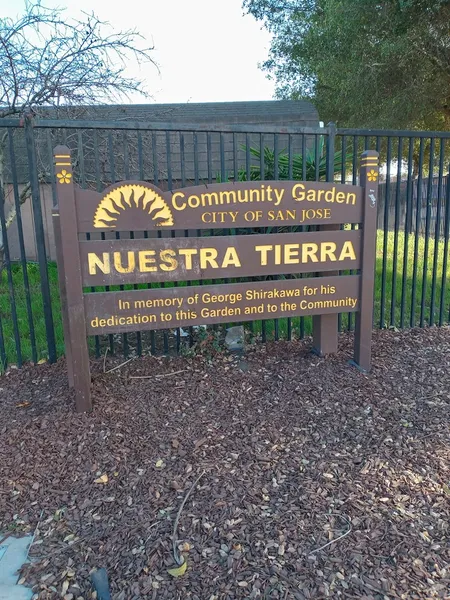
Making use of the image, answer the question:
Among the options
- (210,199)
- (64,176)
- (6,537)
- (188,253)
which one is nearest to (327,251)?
(210,199)

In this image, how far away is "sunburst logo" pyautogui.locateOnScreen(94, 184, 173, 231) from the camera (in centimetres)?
331

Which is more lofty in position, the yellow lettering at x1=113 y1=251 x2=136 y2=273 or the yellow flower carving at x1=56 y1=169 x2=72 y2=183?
the yellow flower carving at x1=56 y1=169 x2=72 y2=183

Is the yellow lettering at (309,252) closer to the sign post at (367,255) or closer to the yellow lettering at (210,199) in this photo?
the sign post at (367,255)

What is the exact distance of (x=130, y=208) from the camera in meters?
3.37

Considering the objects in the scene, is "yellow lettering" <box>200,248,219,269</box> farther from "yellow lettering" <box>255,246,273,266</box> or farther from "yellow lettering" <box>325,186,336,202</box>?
"yellow lettering" <box>325,186,336,202</box>

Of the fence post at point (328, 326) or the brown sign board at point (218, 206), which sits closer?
the brown sign board at point (218, 206)

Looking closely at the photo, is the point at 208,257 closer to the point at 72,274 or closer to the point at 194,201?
→ the point at 194,201

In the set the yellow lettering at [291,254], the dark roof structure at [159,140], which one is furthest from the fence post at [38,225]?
the yellow lettering at [291,254]

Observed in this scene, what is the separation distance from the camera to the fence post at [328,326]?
13.9ft

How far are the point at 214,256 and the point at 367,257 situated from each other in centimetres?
129

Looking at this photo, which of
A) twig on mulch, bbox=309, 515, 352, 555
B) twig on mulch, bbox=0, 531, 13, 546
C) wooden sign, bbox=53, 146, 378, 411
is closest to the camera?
twig on mulch, bbox=309, 515, 352, 555

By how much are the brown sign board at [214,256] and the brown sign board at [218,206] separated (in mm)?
119

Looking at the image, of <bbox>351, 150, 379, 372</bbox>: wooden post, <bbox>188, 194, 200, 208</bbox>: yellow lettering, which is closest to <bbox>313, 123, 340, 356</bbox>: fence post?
<bbox>351, 150, 379, 372</bbox>: wooden post

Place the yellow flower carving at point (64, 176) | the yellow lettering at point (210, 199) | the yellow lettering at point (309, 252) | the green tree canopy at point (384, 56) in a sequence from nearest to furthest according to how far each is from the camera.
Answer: the yellow flower carving at point (64, 176)
the yellow lettering at point (210, 199)
the yellow lettering at point (309, 252)
the green tree canopy at point (384, 56)
